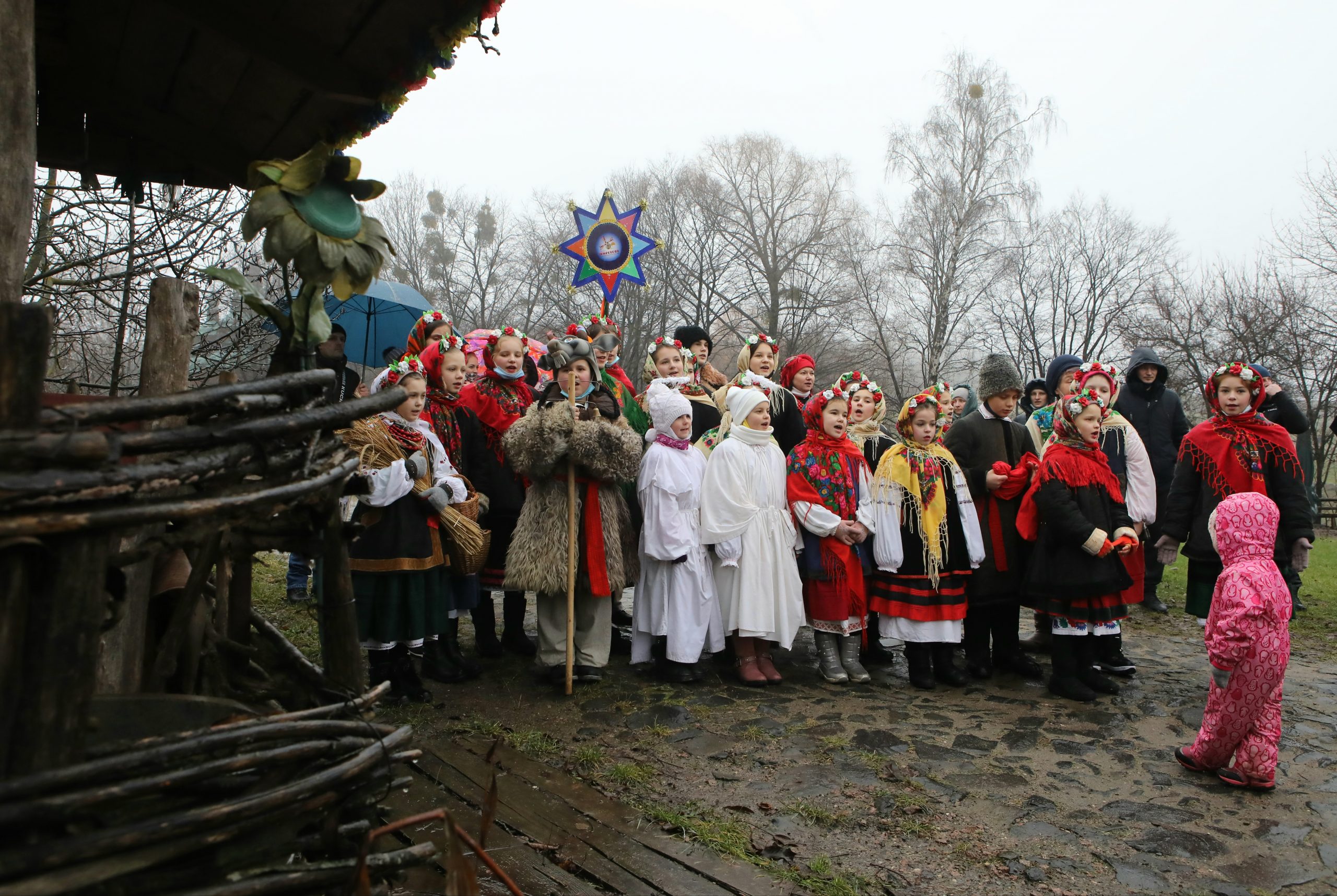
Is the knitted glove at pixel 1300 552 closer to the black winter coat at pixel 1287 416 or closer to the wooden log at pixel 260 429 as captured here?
the black winter coat at pixel 1287 416

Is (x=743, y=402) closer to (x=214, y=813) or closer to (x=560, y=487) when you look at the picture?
(x=560, y=487)

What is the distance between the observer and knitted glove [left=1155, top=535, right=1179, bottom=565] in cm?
599

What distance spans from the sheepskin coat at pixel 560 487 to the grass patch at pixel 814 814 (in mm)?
2122

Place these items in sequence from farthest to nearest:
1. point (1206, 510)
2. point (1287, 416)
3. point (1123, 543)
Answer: point (1287, 416)
point (1206, 510)
point (1123, 543)

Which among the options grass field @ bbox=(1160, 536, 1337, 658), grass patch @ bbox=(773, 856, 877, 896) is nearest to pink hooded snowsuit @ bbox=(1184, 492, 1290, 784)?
grass patch @ bbox=(773, 856, 877, 896)

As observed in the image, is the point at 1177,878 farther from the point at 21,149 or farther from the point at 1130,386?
the point at 1130,386

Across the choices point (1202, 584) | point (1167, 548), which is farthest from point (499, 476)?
point (1202, 584)

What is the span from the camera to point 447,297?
36656 mm

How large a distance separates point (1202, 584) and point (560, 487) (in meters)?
4.01

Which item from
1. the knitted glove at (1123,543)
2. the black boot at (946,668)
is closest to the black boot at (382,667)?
the black boot at (946,668)

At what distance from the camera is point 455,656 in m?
5.84

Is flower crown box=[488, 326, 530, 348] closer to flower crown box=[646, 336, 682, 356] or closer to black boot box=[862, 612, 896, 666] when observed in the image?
flower crown box=[646, 336, 682, 356]

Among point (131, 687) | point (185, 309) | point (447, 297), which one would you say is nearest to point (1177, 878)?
point (131, 687)

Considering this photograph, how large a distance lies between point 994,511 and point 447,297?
32988mm
